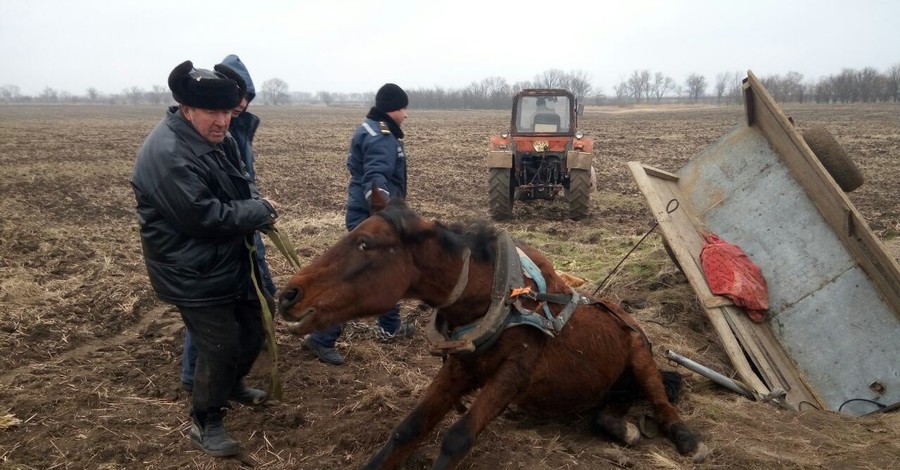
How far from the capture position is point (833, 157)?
5.30m

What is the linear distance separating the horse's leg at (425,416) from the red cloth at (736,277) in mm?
2419

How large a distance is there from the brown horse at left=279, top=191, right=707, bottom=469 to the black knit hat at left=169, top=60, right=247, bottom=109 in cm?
86

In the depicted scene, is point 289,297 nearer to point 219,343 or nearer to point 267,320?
point 267,320

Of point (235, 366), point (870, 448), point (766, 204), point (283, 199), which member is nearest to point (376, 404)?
point (235, 366)

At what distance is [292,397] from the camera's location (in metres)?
3.96

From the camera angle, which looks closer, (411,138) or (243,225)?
(243,225)

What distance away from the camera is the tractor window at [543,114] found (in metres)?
11.4

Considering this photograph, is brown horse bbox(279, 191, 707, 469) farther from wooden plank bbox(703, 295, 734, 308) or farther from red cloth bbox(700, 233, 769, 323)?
red cloth bbox(700, 233, 769, 323)

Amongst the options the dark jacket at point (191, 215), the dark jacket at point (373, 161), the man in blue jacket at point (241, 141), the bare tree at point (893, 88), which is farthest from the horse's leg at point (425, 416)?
the bare tree at point (893, 88)

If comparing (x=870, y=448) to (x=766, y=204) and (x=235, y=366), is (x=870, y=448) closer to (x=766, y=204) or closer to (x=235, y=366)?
(x=766, y=204)

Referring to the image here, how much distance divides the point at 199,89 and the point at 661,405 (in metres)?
3.04

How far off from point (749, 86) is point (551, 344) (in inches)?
138

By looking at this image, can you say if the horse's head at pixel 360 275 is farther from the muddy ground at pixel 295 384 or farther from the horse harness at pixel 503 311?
the muddy ground at pixel 295 384

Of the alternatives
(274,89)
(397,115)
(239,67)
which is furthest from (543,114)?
(274,89)
